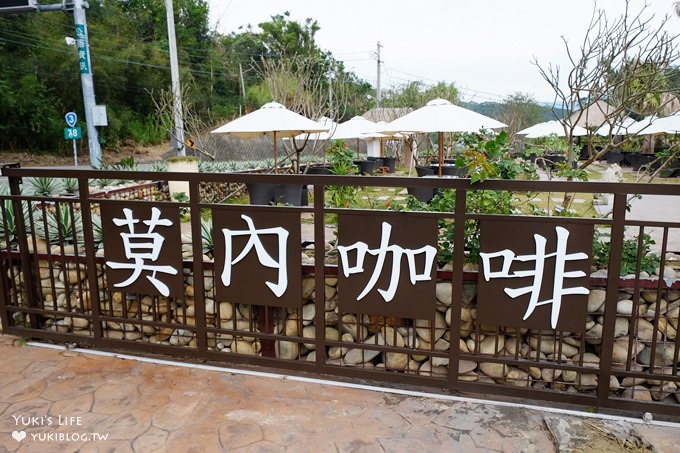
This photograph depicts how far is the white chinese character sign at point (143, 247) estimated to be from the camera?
2912 millimetres

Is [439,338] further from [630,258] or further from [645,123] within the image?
[645,123]

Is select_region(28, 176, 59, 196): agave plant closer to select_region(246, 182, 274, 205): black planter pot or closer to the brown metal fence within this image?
select_region(246, 182, 274, 205): black planter pot

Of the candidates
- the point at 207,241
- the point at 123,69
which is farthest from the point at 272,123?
the point at 123,69

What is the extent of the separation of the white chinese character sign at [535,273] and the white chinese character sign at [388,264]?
0.27 meters

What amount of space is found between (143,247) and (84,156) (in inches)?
972

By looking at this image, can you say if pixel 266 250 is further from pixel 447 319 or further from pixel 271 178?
pixel 447 319

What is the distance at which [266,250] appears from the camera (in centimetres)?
276

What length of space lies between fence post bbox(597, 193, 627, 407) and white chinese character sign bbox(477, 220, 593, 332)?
0.10 m

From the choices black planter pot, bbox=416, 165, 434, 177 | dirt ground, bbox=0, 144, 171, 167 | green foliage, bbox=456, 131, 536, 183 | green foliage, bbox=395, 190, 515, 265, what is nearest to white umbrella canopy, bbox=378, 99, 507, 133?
black planter pot, bbox=416, 165, 434, 177

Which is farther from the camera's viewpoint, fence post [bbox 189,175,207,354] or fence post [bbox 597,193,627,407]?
fence post [bbox 189,175,207,354]

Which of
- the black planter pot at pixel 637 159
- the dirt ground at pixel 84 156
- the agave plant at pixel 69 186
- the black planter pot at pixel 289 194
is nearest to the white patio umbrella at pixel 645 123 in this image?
the black planter pot at pixel 637 159

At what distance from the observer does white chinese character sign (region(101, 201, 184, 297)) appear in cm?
291

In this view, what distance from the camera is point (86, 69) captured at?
9.41m

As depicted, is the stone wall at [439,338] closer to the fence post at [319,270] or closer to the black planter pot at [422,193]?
the fence post at [319,270]
